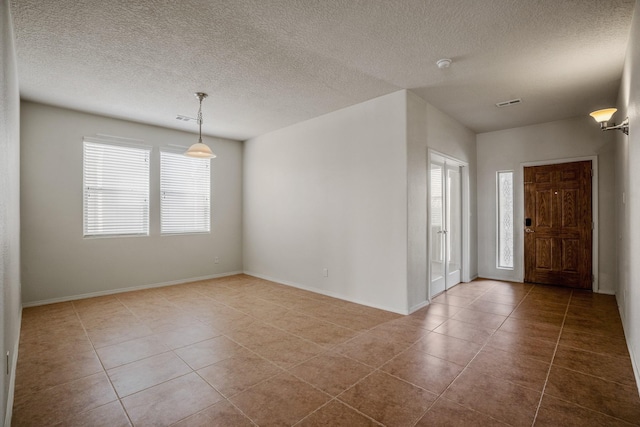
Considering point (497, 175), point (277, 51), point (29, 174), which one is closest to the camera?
point (277, 51)

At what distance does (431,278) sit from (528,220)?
2481 mm

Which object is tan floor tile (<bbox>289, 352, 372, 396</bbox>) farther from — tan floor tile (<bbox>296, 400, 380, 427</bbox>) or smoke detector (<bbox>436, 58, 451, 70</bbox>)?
smoke detector (<bbox>436, 58, 451, 70</bbox>)

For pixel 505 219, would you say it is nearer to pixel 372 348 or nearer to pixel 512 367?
pixel 512 367

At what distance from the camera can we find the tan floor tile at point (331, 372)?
7.85 feet

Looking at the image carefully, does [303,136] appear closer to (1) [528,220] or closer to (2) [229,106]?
(2) [229,106]

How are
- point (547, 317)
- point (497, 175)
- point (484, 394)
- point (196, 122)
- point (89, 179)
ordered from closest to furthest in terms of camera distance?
point (484, 394), point (547, 317), point (89, 179), point (196, 122), point (497, 175)

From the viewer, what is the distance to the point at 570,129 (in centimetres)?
525

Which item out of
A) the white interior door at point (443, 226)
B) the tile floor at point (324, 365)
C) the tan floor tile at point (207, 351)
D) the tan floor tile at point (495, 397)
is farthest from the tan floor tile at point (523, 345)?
the tan floor tile at point (207, 351)

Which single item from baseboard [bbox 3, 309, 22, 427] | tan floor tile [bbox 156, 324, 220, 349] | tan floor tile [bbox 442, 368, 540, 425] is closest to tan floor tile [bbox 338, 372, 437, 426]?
tan floor tile [bbox 442, 368, 540, 425]

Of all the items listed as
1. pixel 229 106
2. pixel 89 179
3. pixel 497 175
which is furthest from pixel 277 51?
pixel 497 175

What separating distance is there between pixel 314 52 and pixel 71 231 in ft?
15.0

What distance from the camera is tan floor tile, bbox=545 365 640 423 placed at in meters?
2.08

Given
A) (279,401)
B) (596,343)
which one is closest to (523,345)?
(596,343)

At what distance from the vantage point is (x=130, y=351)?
303 cm
